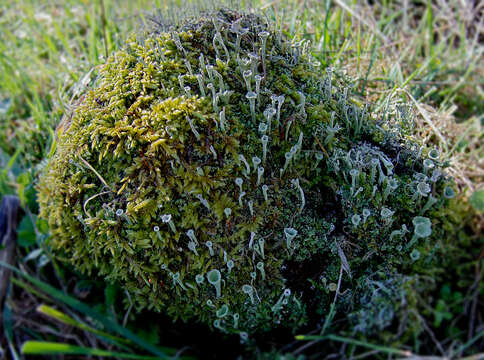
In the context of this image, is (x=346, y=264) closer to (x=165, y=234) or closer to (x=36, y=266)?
(x=165, y=234)

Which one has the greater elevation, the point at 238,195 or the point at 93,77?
the point at 93,77

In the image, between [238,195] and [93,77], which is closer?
[238,195]

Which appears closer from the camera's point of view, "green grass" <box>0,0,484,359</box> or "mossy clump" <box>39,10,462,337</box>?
"mossy clump" <box>39,10,462,337</box>

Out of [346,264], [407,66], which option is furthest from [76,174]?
[407,66]

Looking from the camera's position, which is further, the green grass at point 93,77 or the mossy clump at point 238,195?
the green grass at point 93,77
